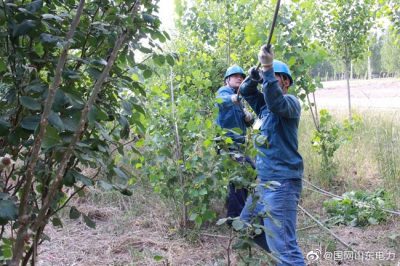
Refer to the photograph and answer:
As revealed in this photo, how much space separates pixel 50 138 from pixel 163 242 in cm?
313

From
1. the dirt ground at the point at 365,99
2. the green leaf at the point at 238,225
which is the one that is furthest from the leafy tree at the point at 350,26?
the green leaf at the point at 238,225

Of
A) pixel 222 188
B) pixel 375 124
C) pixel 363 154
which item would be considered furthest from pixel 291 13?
pixel 375 124

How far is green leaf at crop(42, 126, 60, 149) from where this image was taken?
113cm

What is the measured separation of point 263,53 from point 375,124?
6.58 meters

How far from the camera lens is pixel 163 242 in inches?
160

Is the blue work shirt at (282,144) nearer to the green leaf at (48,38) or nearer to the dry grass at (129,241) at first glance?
the dry grass at (129,241)

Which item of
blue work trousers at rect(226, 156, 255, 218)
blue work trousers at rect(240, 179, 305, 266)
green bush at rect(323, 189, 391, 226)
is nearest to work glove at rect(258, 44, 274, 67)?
blue work trousers at rect(240, 179, 305, 266)

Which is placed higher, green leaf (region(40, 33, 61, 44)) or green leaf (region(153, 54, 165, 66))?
green leaf (region(40, 33, 61, 44))

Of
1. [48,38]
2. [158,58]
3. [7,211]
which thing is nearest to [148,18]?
[158,58]

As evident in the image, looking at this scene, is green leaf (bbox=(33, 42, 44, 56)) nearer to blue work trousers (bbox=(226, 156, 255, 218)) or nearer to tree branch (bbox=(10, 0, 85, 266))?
tree branch (bbox=(10, 0, 85, 266))

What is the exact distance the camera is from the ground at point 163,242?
3.62 meters

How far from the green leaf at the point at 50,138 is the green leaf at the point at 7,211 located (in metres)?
0.19

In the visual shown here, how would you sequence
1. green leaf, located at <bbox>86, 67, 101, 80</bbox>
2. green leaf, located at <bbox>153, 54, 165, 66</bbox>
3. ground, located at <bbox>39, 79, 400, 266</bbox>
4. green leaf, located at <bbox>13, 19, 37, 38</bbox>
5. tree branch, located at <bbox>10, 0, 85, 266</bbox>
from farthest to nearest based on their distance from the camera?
ground, located at <bbox>39, 79, 400, 266</bbox>, green leaf, located at <bbox>153, 54, 165, 66</bbox>, green leaf, located at <bbox>86, 67, 101, 80</bbox>, green leaf, located at <bbox>13, 19, 37, 38</bbox>, tree branch, located at <bbox>10, 0, 85, 266</bbox>

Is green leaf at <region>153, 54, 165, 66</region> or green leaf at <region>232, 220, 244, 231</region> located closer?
green leaf at <region>153, 54, 165, 66</region>
